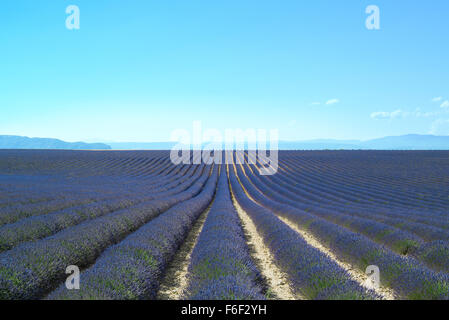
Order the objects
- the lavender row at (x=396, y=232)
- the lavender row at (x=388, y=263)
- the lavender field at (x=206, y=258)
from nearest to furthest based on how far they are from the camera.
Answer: the lavender field at (x=206, y=258) < the lavender row at (x=388, y=263) < the lavender row at (x=396, y=232)

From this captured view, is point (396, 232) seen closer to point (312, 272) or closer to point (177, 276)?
point (312, 272)

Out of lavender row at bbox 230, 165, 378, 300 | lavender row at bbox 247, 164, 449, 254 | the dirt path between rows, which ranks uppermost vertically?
lavender row at bbox 230, 165, 378, 300

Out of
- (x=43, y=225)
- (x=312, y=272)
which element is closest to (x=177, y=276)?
(x=312, y=272)

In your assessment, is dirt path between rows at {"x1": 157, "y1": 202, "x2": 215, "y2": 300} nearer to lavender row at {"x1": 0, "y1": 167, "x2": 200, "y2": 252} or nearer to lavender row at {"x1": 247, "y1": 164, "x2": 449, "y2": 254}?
lavender row at {"x1": 0, "y1": 167, "x2": 200, "y2": 252}

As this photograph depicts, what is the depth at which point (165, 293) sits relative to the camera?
14.2 ft

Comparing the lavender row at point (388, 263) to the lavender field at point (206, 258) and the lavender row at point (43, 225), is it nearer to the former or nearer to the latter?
the lavender field at point (206, 258)

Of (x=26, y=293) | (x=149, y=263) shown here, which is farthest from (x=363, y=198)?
(x=26, y=293)

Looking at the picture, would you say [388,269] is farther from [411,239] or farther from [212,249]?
[212,249]

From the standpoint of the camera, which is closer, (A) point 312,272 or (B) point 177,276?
(A) point 312,272

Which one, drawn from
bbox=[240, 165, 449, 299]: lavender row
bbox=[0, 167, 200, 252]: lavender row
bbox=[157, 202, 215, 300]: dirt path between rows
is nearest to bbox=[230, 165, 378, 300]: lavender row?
bbox=[240, 165, 449, 299]: lavender row

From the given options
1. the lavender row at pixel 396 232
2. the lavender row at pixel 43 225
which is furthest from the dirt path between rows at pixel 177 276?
the lavender row at pixel 396 232

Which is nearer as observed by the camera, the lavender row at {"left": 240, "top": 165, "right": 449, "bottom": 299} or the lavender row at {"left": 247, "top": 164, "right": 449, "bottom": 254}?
the lavender row at {"left": 240, "top": 165, "right": 449, "bottom": 299}

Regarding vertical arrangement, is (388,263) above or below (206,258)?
below

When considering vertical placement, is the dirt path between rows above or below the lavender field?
below
